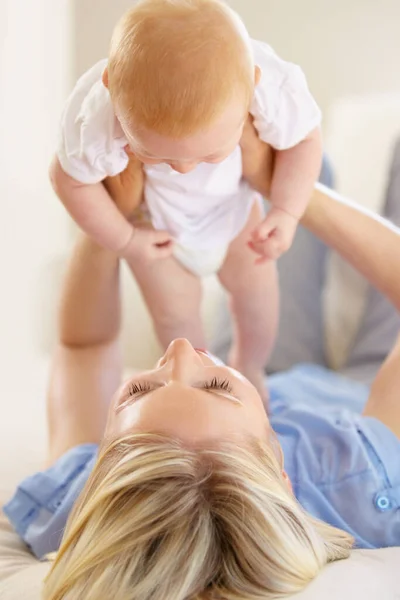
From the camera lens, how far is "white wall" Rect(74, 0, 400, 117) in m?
2.08

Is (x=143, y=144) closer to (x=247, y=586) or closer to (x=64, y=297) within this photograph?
(x=247, y=586)

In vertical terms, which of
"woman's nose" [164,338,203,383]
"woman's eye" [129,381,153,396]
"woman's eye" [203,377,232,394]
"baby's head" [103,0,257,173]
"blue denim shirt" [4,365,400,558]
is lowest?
"blue denim shirt" [4,365,400,558]

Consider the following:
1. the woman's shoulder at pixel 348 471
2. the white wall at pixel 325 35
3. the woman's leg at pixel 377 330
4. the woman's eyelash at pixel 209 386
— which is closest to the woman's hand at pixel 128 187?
the woman's eyelash at pixel 209 386

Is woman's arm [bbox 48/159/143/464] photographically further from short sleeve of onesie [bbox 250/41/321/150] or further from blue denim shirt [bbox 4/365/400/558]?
short sleeve of onesie [bbox 250/41/321/150]

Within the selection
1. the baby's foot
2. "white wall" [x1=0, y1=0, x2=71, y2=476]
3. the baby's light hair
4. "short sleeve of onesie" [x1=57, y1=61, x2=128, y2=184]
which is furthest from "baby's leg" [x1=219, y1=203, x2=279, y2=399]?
"white wall" [x1=0, y1=0, x2=71, y2=476]

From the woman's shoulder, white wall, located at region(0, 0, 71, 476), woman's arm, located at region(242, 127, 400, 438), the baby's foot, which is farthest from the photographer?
white wall, located at region(0, 0, 71, 476)

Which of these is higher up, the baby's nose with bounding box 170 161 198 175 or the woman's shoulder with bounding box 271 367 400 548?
the baby's nose with bounding box 170 161 198 175

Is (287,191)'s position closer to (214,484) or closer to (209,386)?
(209,386)

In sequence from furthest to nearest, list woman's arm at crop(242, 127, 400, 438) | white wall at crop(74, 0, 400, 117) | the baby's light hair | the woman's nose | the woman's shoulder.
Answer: white wall at crop(74, 0, 400, 117), woman's arm at crop(242, 127, 400, 438), the woman's shoulder, the woman's nose, the baby's light hair

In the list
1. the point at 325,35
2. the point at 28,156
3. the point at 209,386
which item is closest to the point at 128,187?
the point at 209,386

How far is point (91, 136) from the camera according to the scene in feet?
2.70

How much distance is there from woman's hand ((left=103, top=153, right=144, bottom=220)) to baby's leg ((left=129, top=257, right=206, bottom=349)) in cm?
10

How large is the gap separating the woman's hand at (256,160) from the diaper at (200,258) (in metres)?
0.11

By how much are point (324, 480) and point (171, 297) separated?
0.32 m
